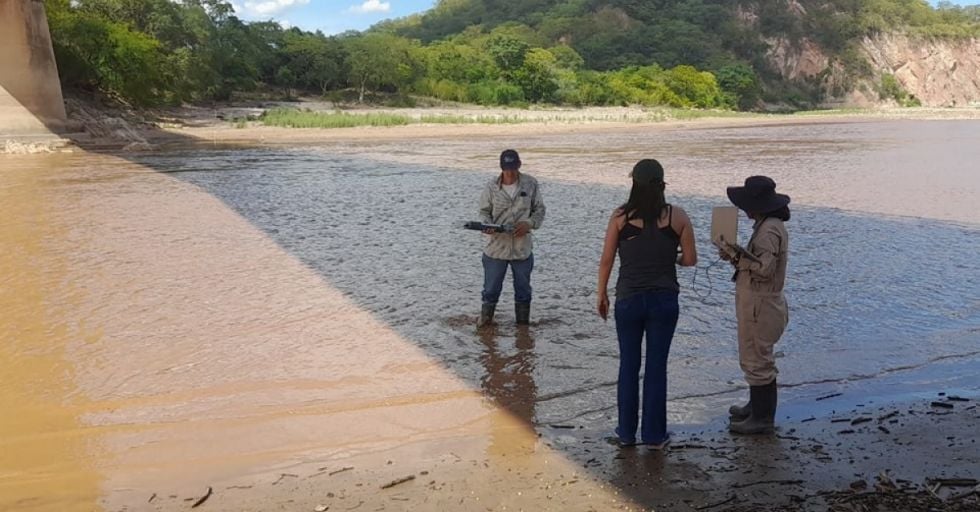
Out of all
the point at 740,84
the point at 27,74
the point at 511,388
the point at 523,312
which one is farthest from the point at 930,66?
the point at 511,388

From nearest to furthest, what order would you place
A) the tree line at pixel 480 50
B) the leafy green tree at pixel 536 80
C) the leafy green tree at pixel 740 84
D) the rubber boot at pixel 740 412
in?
the rubber boot at pixel 740 412
the tree line at pixel 480 50
the leafy green tree at pixel 536 80
the leafy green tree at pixel 740 84

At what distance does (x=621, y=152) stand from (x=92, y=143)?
21098 millimetres

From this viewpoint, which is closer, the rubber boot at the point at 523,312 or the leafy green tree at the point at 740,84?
the rubber boot at the point at 523,312

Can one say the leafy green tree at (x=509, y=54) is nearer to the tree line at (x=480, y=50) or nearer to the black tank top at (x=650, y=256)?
the tree line at (x=480, y=50)

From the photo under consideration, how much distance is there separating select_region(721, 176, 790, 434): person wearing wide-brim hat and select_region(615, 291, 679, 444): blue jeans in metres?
0.52

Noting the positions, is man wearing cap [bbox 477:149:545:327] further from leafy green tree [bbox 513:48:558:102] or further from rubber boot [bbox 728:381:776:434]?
leafy green tree [bbox 513:48:558:102]

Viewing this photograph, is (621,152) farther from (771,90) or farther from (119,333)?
(771,90)

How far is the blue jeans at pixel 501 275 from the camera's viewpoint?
23.9 ft

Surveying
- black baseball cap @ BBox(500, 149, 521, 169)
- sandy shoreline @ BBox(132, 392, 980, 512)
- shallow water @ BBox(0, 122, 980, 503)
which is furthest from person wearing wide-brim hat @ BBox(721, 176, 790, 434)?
black baseball cap @ BBox(500, 149, 521, 169)

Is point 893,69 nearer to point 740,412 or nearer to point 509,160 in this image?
point 509,160

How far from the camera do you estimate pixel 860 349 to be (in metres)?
7.17

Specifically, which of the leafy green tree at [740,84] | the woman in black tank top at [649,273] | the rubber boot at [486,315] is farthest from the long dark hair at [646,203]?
the leafy green tree at [740,84]

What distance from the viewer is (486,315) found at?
25.0 ft

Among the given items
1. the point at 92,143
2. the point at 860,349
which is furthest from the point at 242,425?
the point at 92,143
